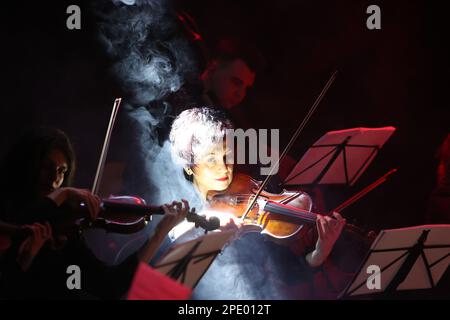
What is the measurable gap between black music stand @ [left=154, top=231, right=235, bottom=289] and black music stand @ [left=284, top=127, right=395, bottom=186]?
83 cm

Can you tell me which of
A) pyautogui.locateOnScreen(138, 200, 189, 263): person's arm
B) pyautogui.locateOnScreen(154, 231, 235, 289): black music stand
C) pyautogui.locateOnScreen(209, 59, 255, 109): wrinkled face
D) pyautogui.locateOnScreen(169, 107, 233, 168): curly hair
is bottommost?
pyautogui.locateOnScreen(154, 231, 235, 289): black music stand

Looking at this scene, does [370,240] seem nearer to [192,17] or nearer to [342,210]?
[342,210]

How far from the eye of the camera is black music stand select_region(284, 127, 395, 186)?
10.9 ft

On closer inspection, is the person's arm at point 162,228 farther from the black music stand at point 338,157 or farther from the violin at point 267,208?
the black music stand at point 338,157

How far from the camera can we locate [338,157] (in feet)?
11.2

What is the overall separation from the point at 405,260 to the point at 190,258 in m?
1.30

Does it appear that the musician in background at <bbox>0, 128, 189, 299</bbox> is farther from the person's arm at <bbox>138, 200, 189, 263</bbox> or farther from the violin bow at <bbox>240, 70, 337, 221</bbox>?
the violin bow at <bbox>240, 70, 337, 221</bbox>

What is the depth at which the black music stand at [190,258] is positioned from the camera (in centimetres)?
261

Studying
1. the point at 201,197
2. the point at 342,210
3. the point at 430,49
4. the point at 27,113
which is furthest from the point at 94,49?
the point at 430,49

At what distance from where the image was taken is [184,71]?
3693mm

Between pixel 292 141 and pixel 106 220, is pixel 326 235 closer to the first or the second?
pixel 292 141

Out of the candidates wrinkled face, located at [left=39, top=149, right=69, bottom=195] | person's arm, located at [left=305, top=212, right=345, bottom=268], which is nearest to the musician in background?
wrinkled face, located at [left=39, top=149, right=69, bottom=195]

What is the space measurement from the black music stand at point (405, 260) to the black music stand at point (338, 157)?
1.88 ft

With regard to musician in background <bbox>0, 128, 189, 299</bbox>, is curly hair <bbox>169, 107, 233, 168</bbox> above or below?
above
